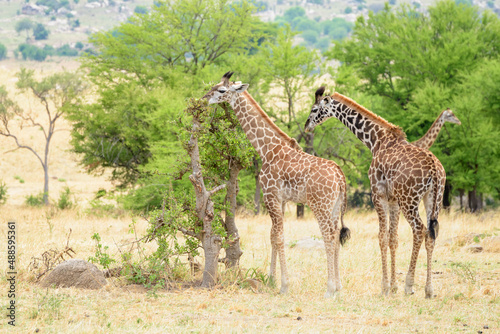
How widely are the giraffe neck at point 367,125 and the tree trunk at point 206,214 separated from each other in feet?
8.54

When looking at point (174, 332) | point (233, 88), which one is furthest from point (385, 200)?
point (174, 332)

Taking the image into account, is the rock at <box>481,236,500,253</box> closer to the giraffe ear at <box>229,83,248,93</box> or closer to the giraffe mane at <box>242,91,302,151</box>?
the giraffe mane at <box>242,91,302,151</box>

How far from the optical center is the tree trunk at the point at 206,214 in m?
9.01

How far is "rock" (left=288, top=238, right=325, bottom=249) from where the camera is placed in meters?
13.2

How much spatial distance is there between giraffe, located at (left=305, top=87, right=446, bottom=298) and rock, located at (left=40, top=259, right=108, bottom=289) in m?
4.49

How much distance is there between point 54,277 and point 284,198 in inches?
154

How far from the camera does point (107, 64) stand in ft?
92.1

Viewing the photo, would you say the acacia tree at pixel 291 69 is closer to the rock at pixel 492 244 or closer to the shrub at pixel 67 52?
the rock at pixel 492 244

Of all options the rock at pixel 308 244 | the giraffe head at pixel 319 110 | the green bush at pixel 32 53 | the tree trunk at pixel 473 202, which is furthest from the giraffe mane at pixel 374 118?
the green bush at pixel 32 53

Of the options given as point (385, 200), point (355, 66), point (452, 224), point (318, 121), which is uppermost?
point (355, 66)

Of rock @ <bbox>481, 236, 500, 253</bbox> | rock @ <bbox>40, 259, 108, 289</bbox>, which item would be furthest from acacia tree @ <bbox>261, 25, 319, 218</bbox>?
rock @ <bbox>40, 259, 108, 289</bbox>

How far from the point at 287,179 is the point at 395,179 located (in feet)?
5.58

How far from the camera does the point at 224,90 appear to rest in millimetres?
9312

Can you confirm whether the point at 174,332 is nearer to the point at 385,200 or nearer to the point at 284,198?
the point at 284,198
